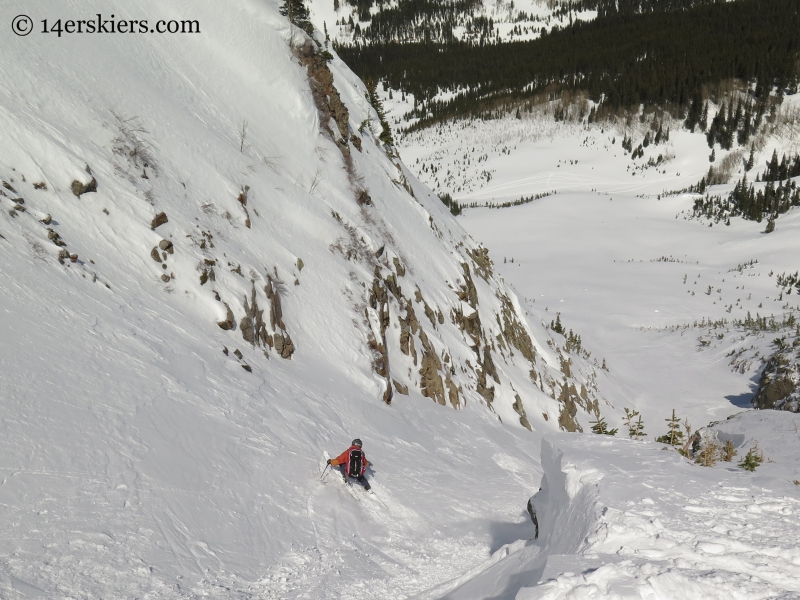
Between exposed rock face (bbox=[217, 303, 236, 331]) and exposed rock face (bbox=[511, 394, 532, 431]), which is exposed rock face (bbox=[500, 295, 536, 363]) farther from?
exposed rock face (bbox=[217, 303, 236, 331])

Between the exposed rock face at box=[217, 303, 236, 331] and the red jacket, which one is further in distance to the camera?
the exposed rock face at box=[217, 303, 236, 331]

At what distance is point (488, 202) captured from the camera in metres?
87.9

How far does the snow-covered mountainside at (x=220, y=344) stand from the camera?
6422mm

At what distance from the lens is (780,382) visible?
26000 mm

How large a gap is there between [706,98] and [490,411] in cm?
10977

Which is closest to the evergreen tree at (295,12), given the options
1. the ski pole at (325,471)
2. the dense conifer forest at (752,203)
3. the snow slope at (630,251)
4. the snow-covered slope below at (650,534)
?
the ski pole at (325,471)

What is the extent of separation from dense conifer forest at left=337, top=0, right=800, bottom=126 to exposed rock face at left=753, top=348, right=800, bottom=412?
91.0 metres

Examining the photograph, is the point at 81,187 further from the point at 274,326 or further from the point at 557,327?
the point at 557,327

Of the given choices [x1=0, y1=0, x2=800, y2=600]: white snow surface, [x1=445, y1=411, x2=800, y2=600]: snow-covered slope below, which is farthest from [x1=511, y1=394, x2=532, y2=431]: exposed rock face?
[x1=445, y1=411, x2=800, y2=600]: snow-covered slope below

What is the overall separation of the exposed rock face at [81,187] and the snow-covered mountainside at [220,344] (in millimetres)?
40

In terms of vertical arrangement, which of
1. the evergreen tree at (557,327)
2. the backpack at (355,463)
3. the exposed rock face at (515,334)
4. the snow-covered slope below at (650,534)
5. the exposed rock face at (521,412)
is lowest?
the evergreen tree at (557,327)

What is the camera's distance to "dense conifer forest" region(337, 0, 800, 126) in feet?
351

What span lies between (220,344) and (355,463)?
378 centimetres

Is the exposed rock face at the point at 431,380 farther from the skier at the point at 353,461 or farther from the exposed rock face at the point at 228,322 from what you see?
the skier at the point at 353,461
